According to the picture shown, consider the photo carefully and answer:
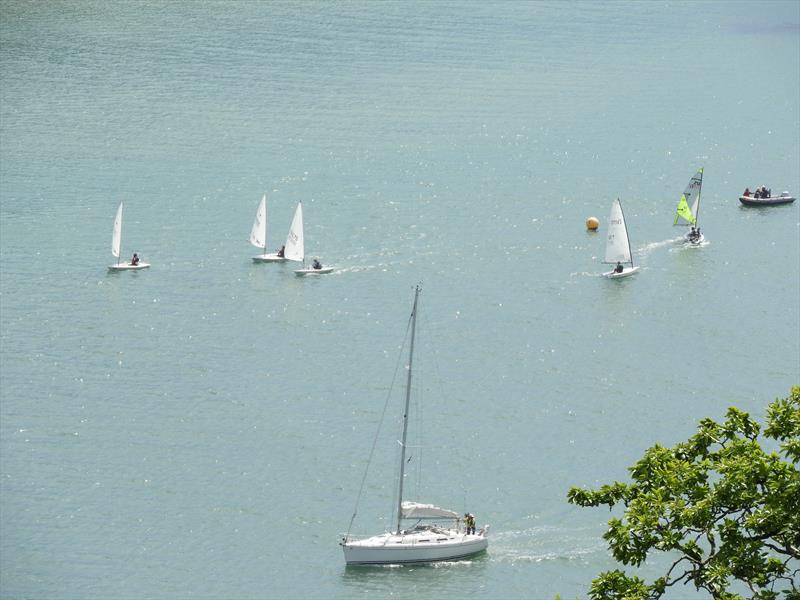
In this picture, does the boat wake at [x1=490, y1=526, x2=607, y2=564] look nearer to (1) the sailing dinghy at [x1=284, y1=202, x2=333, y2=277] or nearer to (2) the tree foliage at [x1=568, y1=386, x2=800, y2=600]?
(2) the tree foliage at [x1=568, y1=386, x2=800, y2=600]

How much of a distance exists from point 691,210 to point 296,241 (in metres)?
33.6

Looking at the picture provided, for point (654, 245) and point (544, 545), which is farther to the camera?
point (654, 245)

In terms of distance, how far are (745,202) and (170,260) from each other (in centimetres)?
5078

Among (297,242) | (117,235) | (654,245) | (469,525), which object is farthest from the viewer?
(654,245)

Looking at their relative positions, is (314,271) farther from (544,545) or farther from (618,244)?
(544,545)

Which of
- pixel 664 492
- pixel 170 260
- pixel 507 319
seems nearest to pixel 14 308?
pixel 170 260

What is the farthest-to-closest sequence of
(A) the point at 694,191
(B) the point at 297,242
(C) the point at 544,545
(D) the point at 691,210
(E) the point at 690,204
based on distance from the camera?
(A) the point at 694,191
(E) the point at 690,204
(D) the point at 691,210
(B) the point at 297,242
(C) the point at 544,545

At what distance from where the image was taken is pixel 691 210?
440 ft

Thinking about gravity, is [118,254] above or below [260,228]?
below

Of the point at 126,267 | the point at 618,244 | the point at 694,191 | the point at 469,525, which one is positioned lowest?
the point at 469,525

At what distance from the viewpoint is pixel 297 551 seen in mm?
78562

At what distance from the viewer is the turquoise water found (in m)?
81.2

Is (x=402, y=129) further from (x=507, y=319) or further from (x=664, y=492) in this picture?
(x=664, y=492)

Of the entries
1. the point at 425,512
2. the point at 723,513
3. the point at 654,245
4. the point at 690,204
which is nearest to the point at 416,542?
the point at 425,512
